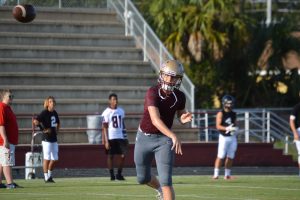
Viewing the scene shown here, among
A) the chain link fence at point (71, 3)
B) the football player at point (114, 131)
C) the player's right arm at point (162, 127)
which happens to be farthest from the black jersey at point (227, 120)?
the chain link fence at point (71, 3)

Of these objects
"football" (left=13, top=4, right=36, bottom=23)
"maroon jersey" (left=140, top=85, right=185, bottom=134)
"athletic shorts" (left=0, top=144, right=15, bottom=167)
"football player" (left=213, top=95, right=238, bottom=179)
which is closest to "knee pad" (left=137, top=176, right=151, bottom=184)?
"maroon jersey" (left=140, top=85, right=185, bottom=134)

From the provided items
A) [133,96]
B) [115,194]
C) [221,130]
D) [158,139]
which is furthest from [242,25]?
[158,139]

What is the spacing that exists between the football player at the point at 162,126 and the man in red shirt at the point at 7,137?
227 inches

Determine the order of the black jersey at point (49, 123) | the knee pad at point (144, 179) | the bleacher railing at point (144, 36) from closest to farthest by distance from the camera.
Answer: the knee pad at point (144, 179), the black jersey at point (49, 123), the bleacher railing at point (144, 36)

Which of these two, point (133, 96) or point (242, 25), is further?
point (242, 25)

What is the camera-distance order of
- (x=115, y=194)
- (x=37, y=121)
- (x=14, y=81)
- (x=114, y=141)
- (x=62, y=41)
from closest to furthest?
1. (x=115, y=194)
2. (x=37, y=121)
3. (x=114, y=141)
4. (x=14, y=81)
5. (x=62, y=41)

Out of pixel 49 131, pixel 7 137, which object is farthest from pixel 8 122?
pixel 49 131

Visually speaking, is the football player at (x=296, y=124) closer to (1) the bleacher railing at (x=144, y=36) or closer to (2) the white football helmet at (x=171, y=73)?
(1) the bleacher railing at (x=144, y=36)

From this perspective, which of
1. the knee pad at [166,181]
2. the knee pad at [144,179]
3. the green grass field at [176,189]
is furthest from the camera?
the green grass field at [176,189]

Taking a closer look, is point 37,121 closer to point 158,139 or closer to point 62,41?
point 158,139

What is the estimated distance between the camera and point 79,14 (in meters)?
35.4

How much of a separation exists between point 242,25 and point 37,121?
1448 cm

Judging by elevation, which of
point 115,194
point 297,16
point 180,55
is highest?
point 297,16

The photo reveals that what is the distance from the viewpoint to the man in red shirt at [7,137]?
19.3 m
